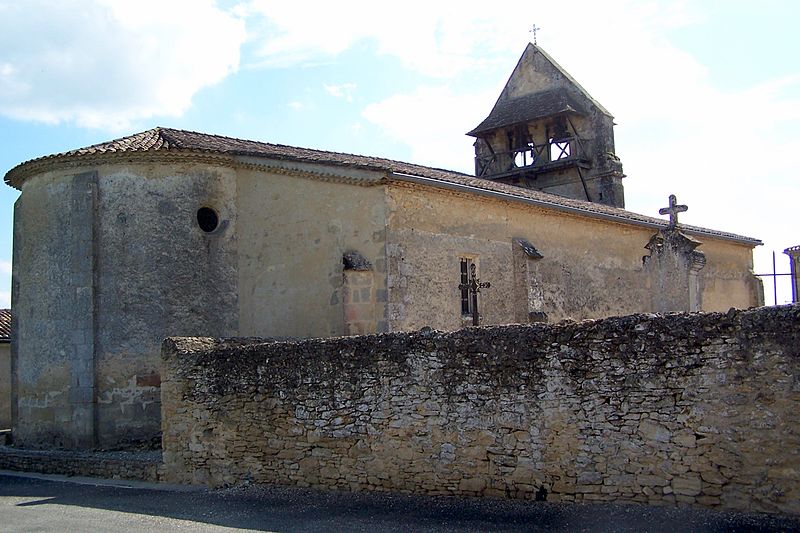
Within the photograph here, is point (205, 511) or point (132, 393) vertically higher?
point (132, 393)

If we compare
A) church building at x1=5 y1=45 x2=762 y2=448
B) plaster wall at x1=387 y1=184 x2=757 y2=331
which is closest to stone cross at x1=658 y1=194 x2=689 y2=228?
church building at x1=5 y1=45 x2=762 y2=448

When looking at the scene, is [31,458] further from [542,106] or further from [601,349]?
[542,106]

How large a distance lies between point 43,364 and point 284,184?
591cm

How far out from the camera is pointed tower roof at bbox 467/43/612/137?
2836cm

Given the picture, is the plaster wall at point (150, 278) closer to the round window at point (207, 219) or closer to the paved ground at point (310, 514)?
the round window at point (207, 219)

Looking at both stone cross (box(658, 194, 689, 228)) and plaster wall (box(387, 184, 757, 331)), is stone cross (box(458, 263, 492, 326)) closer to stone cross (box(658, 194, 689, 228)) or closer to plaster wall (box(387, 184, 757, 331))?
plaster wall (box(387, 184, 757, 331))

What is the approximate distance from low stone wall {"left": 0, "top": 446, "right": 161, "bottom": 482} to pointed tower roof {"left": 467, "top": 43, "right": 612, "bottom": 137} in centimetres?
1835

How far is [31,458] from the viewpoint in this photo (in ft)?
49.2

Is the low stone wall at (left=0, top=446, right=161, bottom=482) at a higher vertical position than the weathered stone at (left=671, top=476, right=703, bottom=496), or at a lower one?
lower

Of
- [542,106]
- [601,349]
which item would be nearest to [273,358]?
[601,349]

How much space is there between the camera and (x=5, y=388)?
2502 cm

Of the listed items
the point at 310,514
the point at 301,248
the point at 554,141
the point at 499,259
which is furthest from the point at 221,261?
the point at 554,141

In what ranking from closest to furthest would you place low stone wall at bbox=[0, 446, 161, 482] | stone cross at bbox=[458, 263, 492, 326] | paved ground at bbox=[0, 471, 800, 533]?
paved ground at bbox=[0, 471, 800, 533] < low stone wall at bbox=[0, 446, 161, 482] < stone cross at bbox=[458, 263, 492, 326]

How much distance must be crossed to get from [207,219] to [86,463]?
542cm
